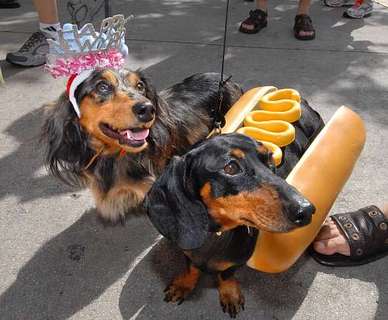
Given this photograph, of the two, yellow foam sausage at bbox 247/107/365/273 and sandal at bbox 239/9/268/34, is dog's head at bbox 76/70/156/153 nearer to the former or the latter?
yellow foam sausage at bbox 247/107/365/273

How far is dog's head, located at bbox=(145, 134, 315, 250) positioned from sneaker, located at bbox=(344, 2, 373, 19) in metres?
4.79

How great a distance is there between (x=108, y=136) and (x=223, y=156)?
2.54 ft

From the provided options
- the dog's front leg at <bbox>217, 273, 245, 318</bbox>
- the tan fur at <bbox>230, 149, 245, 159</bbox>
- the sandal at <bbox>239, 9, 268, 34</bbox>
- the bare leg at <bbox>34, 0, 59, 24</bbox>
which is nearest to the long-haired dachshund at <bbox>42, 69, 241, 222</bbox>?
the tan fur at <bbox>230, 149, 245, 159</bbox>

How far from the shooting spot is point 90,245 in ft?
8.16

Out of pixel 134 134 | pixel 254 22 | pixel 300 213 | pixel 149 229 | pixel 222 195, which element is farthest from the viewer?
pixel 254 22

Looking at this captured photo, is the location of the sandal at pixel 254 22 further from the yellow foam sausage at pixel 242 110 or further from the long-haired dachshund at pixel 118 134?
the yellow foam sausage at pixel 242 110

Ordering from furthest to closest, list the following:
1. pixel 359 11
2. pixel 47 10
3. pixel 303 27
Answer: pixel 359 11, pixel 303 27, pixel 47 10

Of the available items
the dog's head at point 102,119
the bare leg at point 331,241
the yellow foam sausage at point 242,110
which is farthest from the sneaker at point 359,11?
the dog's head at point 102,119

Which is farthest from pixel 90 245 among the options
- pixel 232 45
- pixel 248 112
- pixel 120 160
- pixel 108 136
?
pixel 232 45

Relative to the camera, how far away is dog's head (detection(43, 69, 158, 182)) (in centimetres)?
214

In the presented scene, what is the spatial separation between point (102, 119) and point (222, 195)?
828mm

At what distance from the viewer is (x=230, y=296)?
2109 mm

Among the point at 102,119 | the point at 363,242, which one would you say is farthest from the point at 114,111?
the point at 363,242

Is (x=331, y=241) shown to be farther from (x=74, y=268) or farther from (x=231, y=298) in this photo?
(x=74, y=268)
